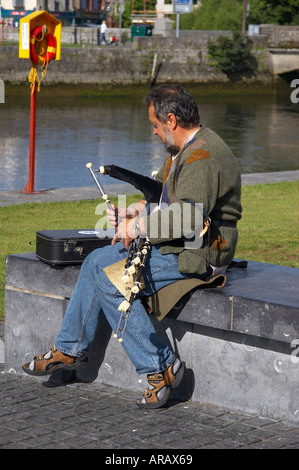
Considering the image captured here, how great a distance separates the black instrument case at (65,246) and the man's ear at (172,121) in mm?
764

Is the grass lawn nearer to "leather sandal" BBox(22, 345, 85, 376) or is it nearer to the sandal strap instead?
"leather sandal" BBox(22, 345, 85, 376)

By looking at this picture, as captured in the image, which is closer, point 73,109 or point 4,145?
point 4,145

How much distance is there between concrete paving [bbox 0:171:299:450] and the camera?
3820mm

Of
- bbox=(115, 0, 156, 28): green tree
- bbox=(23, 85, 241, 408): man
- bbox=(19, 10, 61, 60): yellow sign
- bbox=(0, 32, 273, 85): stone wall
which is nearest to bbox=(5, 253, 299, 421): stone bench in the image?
bbox=(23, 85, 241, 408): man

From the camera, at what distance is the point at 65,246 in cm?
460

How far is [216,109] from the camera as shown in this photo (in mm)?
34625

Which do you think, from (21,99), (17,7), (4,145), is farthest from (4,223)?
(17,7)

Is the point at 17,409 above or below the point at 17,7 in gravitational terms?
below

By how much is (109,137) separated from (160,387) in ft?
63.3

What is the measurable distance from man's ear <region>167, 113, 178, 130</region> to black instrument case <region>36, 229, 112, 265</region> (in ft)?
2.51

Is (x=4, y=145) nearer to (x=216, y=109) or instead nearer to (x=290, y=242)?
(x=290, y=242)

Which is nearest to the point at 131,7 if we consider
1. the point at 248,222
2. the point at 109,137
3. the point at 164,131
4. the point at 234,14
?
the point at 234,14

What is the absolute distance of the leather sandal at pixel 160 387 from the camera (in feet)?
13.9

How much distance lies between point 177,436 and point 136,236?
93 cm
